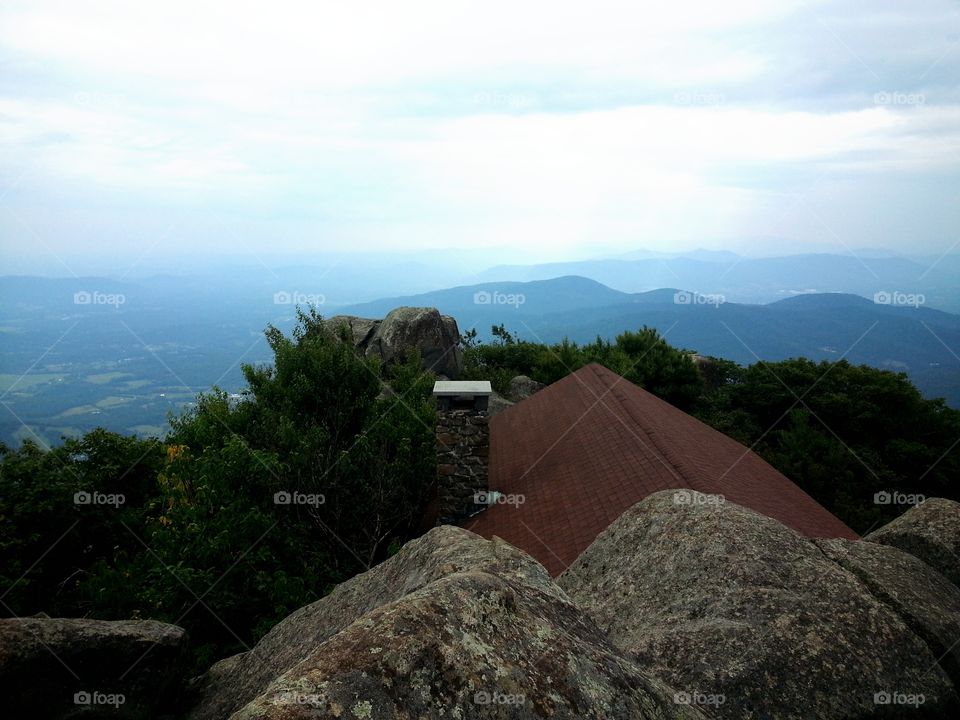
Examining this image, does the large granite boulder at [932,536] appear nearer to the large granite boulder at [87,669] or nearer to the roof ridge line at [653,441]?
the roof ridge line at [653,441]

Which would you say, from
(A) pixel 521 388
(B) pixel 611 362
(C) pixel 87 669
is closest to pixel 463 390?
(C) pixel 87 669

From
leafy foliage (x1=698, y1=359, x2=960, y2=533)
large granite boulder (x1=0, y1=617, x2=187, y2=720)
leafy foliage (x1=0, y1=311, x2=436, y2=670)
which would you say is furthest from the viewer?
leafy foliage (x1=698, y1=359, x2=960, y2=533)

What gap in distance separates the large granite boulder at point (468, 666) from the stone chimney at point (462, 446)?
9063 mm

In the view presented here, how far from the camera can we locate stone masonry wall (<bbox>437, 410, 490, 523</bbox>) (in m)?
13.6

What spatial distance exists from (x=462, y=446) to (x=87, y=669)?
8.02 meters

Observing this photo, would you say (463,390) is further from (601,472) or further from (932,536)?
(932,536)

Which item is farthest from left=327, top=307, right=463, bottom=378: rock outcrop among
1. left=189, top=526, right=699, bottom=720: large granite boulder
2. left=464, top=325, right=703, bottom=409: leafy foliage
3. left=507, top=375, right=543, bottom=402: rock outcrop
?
left=189, top=526, right=699, bottom=720: large granite boulder

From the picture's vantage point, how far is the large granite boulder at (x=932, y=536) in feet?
24.7

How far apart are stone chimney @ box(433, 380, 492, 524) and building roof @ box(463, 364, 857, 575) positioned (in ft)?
1.81

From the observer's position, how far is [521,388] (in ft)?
124

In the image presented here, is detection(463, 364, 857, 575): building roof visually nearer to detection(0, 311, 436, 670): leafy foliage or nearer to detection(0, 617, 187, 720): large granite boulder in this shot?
detection(0, 311, 436, 670): leafy foliage

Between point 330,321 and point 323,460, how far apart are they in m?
23.0

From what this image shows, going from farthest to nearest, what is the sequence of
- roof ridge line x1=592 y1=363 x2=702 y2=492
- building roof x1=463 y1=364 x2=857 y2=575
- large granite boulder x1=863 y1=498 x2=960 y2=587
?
1. roof ridge line x1=592 y1=363 x2=702 y2=492
2. building roof x1=463 y1=364 x2=857 y2=575
3. large granite boulder x1=863 y1=498 x2=960 y2=587

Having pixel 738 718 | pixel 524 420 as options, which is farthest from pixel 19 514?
pixel 738 718
